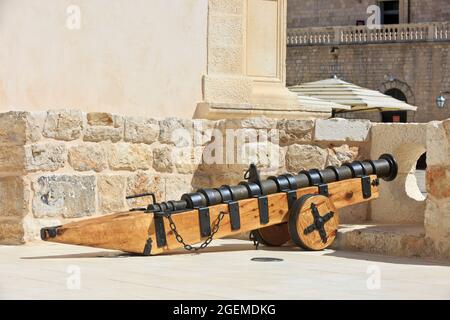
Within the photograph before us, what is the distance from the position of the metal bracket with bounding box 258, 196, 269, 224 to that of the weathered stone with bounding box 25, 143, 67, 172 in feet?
4.95

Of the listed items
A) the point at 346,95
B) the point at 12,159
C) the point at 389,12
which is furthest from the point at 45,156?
the point at 389,12

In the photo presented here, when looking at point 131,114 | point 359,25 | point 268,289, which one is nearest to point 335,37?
point 359,25

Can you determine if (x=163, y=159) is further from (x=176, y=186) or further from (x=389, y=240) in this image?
(x=389, y=240)

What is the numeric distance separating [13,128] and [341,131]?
2.55 m

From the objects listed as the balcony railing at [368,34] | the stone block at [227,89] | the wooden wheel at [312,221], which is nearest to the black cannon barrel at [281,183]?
the wooden wheel at [312,221]

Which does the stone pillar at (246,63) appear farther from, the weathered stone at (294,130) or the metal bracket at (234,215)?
the metal bracket at (234,215)

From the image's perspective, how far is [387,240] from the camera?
23.1ft

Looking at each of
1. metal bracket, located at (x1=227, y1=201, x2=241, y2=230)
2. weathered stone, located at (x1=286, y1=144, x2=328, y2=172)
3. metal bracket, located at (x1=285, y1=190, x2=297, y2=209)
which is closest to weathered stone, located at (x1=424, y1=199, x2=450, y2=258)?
metal bracket, located at (x1=285, y1=190, x2=297, y2=209)

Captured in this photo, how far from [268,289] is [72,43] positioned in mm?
3451

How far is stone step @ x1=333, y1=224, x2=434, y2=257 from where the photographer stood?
6844mm

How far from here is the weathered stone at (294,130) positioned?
8258mm

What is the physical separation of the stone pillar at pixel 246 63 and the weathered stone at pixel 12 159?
1.97 meters
